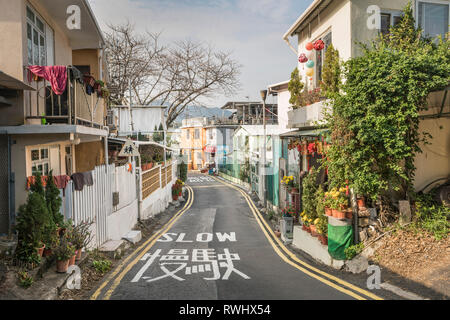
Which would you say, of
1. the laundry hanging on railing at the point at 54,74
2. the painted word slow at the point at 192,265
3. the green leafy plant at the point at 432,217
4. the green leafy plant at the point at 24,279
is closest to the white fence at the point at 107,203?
the painted word slow at the point at 192,265

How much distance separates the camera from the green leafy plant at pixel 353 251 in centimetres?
844

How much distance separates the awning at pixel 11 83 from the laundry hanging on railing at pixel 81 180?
2.38 m

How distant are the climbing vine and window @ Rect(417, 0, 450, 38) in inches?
82.1

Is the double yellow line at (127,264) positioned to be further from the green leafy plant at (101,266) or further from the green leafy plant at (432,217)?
the green leafy plant at (432,217)

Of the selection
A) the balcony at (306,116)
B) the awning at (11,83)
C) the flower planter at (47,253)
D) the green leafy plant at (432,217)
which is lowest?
the flower planter at (47,253)

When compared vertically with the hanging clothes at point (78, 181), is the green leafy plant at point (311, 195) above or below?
below

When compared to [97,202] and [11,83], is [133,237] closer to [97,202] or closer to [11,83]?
[97,202]

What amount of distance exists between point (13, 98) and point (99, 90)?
3751 millimetres

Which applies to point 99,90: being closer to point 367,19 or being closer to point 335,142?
point 335,142

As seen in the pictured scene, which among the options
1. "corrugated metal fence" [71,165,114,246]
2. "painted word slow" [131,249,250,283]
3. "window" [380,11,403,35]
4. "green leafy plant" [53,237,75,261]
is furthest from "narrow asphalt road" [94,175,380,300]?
"window" [380,11,403,35]

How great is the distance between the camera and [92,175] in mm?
9797

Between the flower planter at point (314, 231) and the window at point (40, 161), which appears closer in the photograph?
the window at point (40, 161)

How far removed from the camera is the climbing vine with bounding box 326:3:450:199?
793 centimetres

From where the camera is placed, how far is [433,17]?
1061 centimetres
